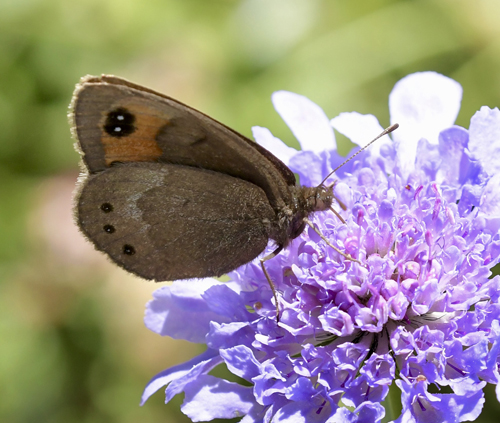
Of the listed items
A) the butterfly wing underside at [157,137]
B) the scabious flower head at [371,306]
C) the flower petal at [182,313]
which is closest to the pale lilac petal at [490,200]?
the scabious flower head at [371,306]

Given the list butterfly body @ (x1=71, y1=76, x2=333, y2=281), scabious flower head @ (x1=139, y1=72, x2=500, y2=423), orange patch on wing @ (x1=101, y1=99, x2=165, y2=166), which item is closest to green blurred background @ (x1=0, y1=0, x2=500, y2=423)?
scabious flower head @ (x1=139, y1=72, x2=500, y2=423)

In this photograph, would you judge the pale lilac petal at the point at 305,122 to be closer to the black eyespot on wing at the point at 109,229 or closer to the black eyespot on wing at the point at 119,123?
the black eyespot on wing at the point at 119,123

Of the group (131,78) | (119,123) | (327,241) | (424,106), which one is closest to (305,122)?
(424,106)

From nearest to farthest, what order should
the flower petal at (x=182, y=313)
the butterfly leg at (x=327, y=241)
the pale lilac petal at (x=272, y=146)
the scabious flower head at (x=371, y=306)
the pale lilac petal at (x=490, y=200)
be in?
the scabious flower head at (x=371, y=306) → the butterfly leg at (x=327, y=241) → the pale lilac petal at (x=490, y=200) → the flower petal at (x=182, y=313) → the pale lilac petal at (x=272, y=146)

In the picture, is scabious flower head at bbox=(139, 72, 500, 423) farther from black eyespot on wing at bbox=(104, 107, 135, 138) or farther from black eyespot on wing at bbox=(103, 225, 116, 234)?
black eyespot on wing at bbox=(104, 107, 135, 138)

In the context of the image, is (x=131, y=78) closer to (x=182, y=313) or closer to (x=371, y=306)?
(x=182, y=313)

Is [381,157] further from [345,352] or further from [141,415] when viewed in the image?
[141,415]
